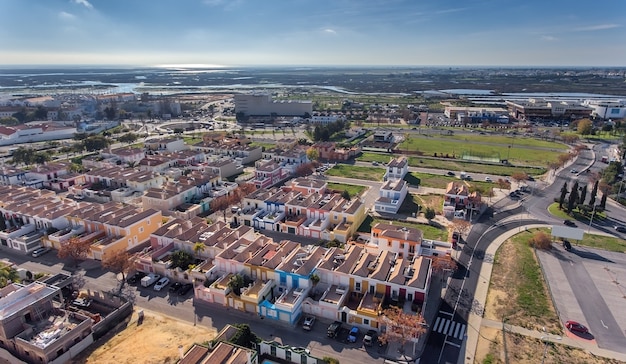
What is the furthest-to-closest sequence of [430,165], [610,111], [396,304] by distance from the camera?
[610,111] → [430,165] → [396,304]

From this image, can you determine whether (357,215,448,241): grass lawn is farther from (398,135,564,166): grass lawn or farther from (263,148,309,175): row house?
(398,135,564,166): grass lawn

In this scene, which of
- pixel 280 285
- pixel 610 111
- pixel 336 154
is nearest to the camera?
pixel 280 285

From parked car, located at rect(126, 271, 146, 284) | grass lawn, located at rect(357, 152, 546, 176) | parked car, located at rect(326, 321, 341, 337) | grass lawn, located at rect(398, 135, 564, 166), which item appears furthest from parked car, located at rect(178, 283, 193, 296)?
grass lawn, located at rect(398, 135, 564, 166)

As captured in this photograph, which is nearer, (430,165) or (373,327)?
(373,327)

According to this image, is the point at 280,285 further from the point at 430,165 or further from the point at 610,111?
the point at 610,111

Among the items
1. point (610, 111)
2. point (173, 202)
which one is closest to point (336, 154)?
point (173, 202)

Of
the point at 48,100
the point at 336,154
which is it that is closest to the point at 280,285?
the point at 336,154
